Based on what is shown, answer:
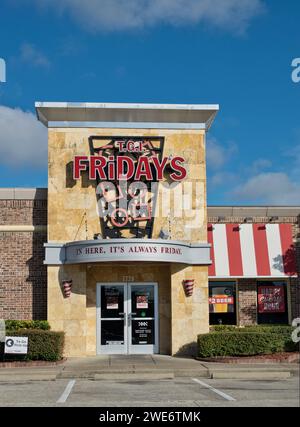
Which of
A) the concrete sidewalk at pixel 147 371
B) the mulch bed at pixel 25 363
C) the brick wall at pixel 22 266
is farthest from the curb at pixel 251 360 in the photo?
the brick wall at pixel 22 266

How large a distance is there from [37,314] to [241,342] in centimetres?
687

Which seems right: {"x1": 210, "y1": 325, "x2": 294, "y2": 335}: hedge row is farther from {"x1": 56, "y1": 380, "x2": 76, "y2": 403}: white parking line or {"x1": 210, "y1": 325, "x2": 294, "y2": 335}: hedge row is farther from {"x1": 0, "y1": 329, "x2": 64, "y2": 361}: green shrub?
{"x1": 56, "y1": 380, "x2": 76, "y2": 403}: white parking line

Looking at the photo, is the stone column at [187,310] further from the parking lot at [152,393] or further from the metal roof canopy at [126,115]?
the metal roof canopy at [126,115]

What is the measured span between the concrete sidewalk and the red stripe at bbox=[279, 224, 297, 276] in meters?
5.04

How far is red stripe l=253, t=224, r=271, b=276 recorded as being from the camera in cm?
2244

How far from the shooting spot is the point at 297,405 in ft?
37.9

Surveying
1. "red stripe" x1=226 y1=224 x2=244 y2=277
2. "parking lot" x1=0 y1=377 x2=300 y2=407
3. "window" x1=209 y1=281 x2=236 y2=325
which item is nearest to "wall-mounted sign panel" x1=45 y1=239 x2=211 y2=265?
"red stripe" x1=226 y1=224 x2=244 y2=277

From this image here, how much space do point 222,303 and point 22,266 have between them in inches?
282

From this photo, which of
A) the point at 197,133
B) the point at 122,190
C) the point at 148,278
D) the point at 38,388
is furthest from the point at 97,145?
the point at 38,388

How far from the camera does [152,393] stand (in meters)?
13.6

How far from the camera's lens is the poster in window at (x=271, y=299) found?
2267 centimetres

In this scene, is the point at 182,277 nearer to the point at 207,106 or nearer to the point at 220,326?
the point at 220,326

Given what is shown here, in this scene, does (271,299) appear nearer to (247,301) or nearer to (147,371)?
(247,301)

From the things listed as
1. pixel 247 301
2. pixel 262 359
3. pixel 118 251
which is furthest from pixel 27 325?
pixel 247 301
